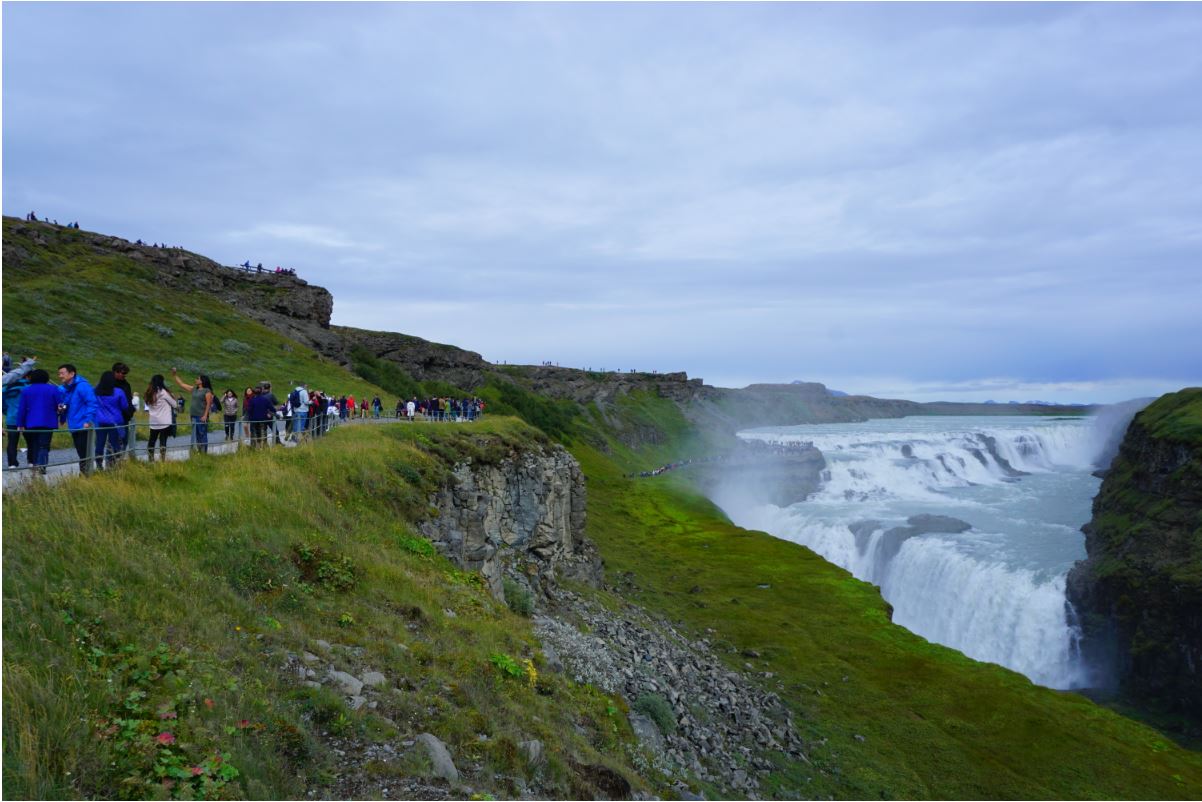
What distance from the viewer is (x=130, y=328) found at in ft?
184

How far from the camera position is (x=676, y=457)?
156m

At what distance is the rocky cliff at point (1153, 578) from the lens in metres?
45.8

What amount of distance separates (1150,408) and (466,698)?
3774 inches

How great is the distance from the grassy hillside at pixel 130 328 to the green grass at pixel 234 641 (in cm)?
3736

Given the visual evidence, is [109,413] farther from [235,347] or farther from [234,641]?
[235,347]

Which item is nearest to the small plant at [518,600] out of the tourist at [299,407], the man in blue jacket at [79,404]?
the tourist at [299,407]

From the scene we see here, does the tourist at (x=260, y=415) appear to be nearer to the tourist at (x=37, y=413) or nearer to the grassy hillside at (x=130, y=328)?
the tourist at (x=37, y=413)

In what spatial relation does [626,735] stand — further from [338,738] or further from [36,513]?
[36,513]

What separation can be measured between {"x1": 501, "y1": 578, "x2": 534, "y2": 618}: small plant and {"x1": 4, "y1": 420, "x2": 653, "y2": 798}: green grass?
4.58m

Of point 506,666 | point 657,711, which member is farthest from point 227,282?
point 506,666

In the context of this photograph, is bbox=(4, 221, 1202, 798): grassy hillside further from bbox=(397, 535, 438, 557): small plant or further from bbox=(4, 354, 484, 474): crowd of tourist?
bbox=(4, 354, 484, 474): crowd of tourist

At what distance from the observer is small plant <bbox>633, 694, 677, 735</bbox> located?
18938 mm

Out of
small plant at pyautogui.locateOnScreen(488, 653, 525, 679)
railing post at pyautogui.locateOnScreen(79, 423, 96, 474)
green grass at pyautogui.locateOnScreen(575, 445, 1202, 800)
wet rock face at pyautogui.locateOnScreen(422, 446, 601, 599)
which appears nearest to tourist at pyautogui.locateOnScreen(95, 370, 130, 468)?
railing post at pyautogui.locateOnScreen(79, 423, 96, 474)

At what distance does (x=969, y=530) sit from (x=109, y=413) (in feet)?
264
